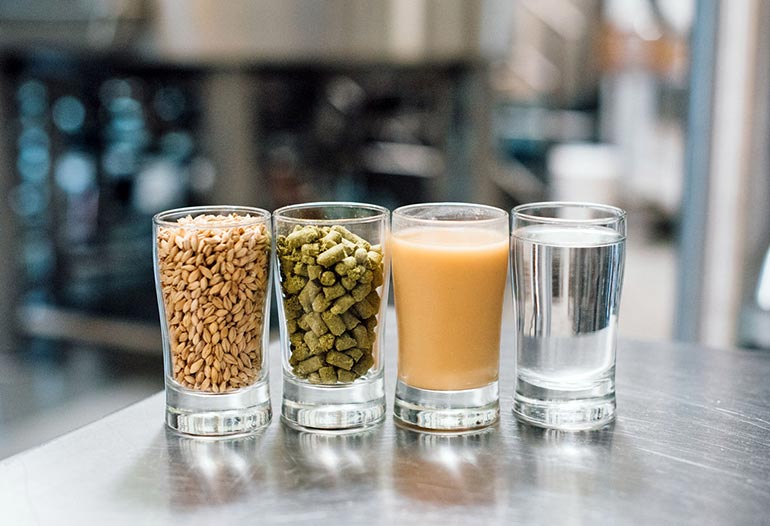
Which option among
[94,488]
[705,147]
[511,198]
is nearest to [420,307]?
[94,488]

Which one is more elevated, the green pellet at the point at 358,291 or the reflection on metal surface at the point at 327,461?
the green pellet at the point at 358,291

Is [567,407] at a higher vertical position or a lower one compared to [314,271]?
lower

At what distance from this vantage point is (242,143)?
83.3 inches

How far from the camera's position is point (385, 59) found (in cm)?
203

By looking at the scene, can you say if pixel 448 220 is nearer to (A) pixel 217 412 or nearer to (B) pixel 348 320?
(B) pixel 348 320

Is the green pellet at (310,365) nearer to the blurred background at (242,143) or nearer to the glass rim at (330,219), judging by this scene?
the glass rim at (330,219)

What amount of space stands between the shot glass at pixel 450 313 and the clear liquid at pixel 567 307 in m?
0.02

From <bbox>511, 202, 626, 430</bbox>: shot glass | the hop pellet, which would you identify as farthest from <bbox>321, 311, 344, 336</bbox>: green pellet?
<bbox>511, 202, 626, 430</bbox>: shot glass

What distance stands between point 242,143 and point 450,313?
59.1 inches

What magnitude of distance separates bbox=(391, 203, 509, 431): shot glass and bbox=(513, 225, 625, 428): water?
2 cm

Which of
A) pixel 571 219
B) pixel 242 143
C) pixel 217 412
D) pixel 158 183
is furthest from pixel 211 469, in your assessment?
pixel 158 183

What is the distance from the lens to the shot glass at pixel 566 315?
27.2 inches

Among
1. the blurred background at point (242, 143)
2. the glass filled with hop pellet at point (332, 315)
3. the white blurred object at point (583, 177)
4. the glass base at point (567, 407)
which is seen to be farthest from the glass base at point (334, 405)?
the white blurred object at point (583, 177)

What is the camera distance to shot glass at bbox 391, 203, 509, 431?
685mm
